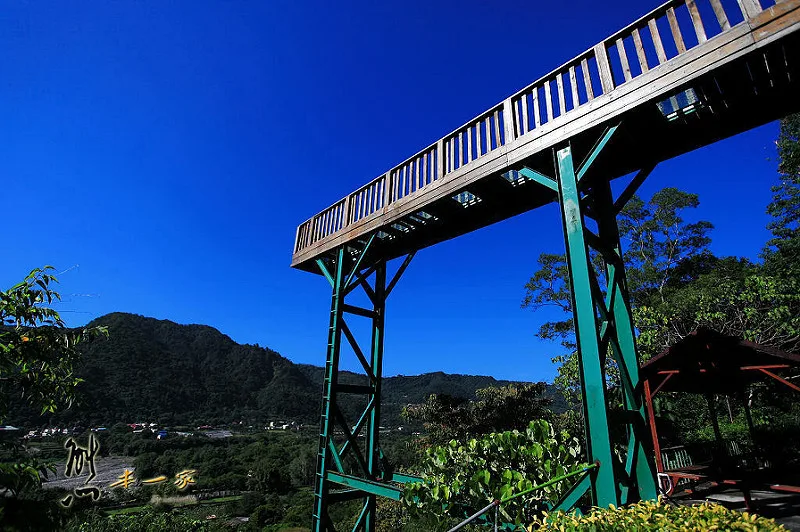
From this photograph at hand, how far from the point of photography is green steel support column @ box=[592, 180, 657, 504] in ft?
11.2

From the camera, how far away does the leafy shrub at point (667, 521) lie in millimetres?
1790

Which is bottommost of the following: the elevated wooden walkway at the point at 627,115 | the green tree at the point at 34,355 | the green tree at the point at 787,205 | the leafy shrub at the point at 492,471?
the leafy shrub at the point at 492,471

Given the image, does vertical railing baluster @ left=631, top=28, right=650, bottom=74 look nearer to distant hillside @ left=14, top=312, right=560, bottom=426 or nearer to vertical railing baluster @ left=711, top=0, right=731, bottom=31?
vertical railing baluster @ left=711, top=0, right=731, bottom=31

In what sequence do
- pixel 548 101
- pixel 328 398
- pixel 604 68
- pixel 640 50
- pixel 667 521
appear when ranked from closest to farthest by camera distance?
1. pixel 667 521
2. pixel 640 50
3. pixel 604 68
4. pixel 548 101
5. pixel 328 398

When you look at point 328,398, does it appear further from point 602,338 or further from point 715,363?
point 715,363

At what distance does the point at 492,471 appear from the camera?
405 centimetres

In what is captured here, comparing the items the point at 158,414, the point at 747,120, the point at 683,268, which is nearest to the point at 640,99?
the point at 747,120

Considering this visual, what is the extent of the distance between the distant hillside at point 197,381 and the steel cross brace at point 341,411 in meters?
48.4

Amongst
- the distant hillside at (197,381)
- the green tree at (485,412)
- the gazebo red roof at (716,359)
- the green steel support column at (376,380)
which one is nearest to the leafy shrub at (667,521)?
the gazebo red roof at (716,359)

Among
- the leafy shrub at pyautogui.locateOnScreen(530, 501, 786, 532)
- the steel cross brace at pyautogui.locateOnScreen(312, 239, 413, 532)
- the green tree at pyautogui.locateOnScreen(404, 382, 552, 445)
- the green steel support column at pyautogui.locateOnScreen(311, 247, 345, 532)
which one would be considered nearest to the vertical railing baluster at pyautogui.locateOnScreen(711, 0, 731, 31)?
the leafy shrub at pyautogui.locateOnScreen(530, 501, 786, 532)

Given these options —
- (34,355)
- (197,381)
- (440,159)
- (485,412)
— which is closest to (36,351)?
(34,355)

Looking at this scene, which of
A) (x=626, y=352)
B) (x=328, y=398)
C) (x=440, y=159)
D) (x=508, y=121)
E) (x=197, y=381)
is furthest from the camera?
(x=197, y=381)

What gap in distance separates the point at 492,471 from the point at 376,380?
3.17 m

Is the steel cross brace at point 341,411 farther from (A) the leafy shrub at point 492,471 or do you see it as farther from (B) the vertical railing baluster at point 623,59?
(B) the vertical railing baluster at point 623,59
